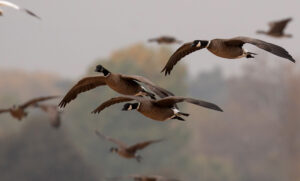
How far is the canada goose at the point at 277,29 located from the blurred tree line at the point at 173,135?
31.3 metres

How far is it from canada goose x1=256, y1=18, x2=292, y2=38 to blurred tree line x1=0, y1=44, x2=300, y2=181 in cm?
3133

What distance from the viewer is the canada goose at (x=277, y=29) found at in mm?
13753

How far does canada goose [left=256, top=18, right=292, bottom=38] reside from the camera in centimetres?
1375

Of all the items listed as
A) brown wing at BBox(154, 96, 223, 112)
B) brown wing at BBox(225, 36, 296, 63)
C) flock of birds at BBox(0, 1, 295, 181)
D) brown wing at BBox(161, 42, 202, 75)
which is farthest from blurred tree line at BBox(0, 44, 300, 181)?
brown wing at BBox(154, 96, 223, 112)

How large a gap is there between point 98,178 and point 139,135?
67.0ft

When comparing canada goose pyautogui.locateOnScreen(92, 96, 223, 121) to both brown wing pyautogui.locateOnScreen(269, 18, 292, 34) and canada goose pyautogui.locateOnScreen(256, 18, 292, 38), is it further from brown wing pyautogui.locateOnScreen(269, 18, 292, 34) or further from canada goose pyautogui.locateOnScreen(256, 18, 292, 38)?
brown wing pyautogui.locateOnScreen(269, 18, 292, 34)

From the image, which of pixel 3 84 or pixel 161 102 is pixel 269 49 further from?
pixel 3 84

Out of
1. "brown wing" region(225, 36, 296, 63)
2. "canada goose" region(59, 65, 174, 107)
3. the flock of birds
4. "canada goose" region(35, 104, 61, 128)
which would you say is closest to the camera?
"brown wing" region(225, 36, 296, 63)

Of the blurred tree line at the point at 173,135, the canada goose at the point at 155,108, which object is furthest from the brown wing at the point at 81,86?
the blurred tree line at the point at 173,135

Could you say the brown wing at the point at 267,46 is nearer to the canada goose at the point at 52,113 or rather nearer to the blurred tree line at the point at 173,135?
the canada goose at the point at 52,113

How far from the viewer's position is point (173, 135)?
72.6 m

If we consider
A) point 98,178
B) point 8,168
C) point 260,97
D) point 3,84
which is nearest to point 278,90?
point 260,97

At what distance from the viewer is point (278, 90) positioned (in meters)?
72.2

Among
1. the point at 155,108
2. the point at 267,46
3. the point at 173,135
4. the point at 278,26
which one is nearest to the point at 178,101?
the point at 155,108
